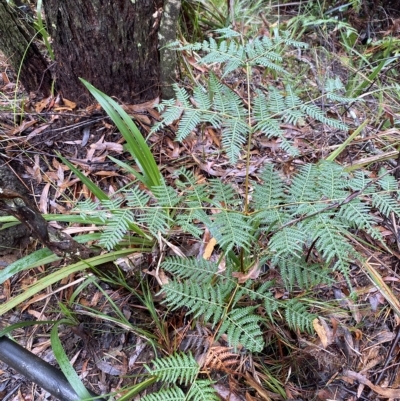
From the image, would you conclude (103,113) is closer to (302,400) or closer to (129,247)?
(129,247)

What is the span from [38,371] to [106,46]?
1.29m

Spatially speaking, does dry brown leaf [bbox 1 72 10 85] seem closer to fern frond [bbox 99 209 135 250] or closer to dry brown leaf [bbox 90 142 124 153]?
dry brown leaf [bbox 90 142 124 153]

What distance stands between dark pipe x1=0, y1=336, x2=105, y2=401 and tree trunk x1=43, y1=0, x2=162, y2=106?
3.75 feet

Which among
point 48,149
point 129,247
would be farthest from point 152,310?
point 48,149

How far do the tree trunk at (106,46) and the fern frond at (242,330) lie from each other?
119 cm

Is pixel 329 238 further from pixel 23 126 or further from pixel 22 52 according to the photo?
pixel 22 52

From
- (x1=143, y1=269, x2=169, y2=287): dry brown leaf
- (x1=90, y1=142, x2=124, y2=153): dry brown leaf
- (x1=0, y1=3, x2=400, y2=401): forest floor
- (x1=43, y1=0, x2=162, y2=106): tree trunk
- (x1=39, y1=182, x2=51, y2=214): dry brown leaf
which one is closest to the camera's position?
(x1=0, y1=3, x2=400, y2=401): forest floor

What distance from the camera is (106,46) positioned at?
1583 mm

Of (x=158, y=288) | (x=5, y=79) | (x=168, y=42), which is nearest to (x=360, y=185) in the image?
(x=158, y=288)

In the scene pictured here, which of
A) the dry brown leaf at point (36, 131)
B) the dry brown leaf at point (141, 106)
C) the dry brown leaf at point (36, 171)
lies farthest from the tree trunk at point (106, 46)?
the dry brown leaf at point (36, 171)

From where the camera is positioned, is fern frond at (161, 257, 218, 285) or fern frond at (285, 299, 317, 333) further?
fern frond at (161, 257, 218, 285)

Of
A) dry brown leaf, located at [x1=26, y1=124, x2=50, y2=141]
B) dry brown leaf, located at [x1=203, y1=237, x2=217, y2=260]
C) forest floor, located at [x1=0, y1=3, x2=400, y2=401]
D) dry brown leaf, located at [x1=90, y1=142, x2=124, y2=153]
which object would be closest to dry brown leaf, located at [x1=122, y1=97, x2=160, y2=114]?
forest floor, located at [x1=0, y1=3, x2=400, y2=401]

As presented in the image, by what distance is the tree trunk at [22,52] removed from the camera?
1.67 metres

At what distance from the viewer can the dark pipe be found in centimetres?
117
